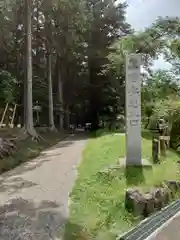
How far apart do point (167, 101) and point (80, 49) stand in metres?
→ 19.0

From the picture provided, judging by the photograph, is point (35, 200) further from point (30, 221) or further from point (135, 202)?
point (135, 202)

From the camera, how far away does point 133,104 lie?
9953mm

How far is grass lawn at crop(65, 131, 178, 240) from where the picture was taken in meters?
5.69

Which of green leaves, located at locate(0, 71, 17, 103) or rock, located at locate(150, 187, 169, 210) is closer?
rock, located at locate(150, 187, 169, 210)

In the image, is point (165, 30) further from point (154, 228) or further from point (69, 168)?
point (154, 228)

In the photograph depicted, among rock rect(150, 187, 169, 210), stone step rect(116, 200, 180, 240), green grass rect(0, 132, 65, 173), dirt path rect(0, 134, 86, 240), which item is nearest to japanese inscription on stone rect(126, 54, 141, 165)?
dirt path rect(0, 134, 86, 240)

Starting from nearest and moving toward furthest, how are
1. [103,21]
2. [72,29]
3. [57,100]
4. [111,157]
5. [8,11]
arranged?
[111,157], [8,11], [72,29], [57,100], [103,21]

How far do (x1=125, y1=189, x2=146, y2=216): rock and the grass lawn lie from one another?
0.13m

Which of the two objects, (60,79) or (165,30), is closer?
(165,30)

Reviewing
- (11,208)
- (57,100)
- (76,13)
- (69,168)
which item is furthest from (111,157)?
(57,100)

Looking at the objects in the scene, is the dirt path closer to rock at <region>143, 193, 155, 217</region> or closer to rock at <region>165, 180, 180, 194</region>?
rock at <region>143, 193, 155, 217</region>

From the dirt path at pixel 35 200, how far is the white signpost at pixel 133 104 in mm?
1732

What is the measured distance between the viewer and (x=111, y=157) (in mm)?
12211

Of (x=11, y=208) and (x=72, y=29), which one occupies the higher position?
(x=72, y=29)
